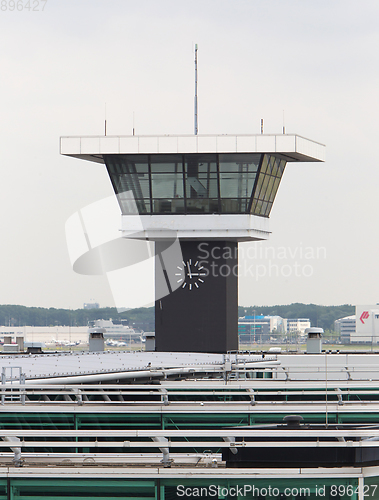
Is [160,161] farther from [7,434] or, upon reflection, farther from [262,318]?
[262,318]

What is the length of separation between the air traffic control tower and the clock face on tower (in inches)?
2.0

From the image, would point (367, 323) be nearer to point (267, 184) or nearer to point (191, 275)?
point (267, 184)

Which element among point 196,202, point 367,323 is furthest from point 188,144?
point 367,323

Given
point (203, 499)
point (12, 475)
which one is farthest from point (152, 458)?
point (12, 475)

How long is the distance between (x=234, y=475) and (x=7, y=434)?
4.29 metres

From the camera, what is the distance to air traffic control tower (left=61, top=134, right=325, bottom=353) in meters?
41.9

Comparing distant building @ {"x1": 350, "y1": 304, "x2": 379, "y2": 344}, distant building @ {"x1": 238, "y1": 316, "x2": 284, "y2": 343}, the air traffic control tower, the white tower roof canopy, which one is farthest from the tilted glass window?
distant building @ {"x1": 238, "y1": 316, "x2": 284, "y2": 343}

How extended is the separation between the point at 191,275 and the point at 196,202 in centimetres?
373

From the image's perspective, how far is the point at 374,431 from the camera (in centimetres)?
1330

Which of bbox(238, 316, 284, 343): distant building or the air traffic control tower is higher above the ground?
the air traffic control tower

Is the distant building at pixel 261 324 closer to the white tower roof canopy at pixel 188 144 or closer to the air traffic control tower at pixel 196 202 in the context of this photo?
the air traffic control tower at pixel 196 202

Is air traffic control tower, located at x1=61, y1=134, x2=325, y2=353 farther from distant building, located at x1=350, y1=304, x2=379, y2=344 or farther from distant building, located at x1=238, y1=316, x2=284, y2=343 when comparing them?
distant building, located at x1=238, y1=316, x2=284, y2=343

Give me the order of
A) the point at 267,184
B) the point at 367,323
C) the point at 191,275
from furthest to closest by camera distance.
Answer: the point at 367,323 < the point at 267,184 < the point at 191,275

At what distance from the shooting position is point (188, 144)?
4169 cm
